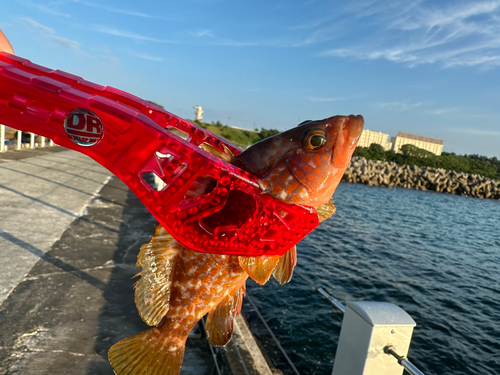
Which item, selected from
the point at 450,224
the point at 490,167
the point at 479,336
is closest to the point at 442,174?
the point at 490,167

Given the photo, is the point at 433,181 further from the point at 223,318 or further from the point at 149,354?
the point at 149,354

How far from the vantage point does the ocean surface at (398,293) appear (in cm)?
938

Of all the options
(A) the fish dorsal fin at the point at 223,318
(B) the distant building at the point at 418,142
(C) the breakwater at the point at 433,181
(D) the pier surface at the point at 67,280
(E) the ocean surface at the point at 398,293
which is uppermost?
(B) the distant building at the point at 418,142

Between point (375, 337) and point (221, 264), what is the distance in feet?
10.1

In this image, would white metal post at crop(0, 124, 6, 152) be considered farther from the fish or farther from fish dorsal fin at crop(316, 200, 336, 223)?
fish dorsal fin at crop(316, 200, 336, 223)

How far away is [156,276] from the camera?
1137 millimetres

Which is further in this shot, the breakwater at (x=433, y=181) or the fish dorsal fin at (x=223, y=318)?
the breakwater at (x=433, y=181)

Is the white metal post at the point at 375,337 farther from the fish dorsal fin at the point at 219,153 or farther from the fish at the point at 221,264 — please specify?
the fish dorsal fin at the point at 219,153

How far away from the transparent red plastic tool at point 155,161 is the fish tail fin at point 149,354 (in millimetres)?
429

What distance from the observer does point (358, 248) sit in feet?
60.0

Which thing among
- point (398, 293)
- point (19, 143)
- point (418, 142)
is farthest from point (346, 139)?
point (418, 142)

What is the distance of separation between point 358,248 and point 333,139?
60.6ft

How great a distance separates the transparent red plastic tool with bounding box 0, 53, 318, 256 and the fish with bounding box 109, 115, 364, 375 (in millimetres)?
66

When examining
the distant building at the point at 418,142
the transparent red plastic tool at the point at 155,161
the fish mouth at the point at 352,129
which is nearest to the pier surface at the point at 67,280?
the transparent red plastic tool at the point at 155,161
